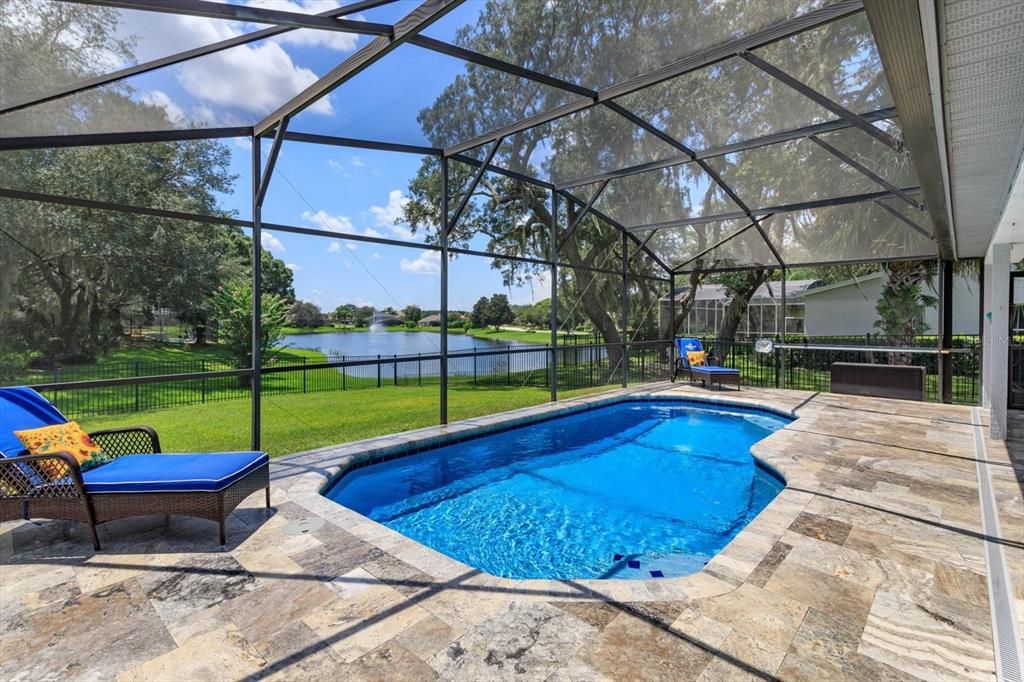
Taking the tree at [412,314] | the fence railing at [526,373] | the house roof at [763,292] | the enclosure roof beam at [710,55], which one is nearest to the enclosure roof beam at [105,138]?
the enclosure roof beam at [710,55]

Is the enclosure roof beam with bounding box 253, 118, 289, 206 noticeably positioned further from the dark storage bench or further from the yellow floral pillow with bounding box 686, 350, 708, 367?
the dark storage bench

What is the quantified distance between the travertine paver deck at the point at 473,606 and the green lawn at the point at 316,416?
8.51 ft

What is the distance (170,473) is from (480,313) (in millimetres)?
9425

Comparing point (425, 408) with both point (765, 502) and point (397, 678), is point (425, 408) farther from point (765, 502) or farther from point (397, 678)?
point (397, 678)

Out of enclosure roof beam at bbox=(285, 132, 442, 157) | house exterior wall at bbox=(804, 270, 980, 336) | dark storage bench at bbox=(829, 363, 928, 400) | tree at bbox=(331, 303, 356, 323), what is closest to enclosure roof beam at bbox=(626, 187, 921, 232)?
dark storage bench at bbox=(829, 363, 928, 400)

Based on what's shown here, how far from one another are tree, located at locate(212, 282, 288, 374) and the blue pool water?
382 inches

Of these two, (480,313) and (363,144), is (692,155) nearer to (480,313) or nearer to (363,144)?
(363,144)

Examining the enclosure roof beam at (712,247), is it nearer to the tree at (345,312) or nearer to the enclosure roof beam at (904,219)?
the enclosure roof beam at (904,219)

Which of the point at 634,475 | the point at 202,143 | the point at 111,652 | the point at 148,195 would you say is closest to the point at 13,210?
the point at 148,195

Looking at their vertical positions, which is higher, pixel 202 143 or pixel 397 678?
pixel 202 143

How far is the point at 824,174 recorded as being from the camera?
647 cm

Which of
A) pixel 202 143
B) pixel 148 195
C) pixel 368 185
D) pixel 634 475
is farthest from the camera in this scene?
pixel 202 143

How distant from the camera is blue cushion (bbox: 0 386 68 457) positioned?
289cm

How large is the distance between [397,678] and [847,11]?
183 inches
